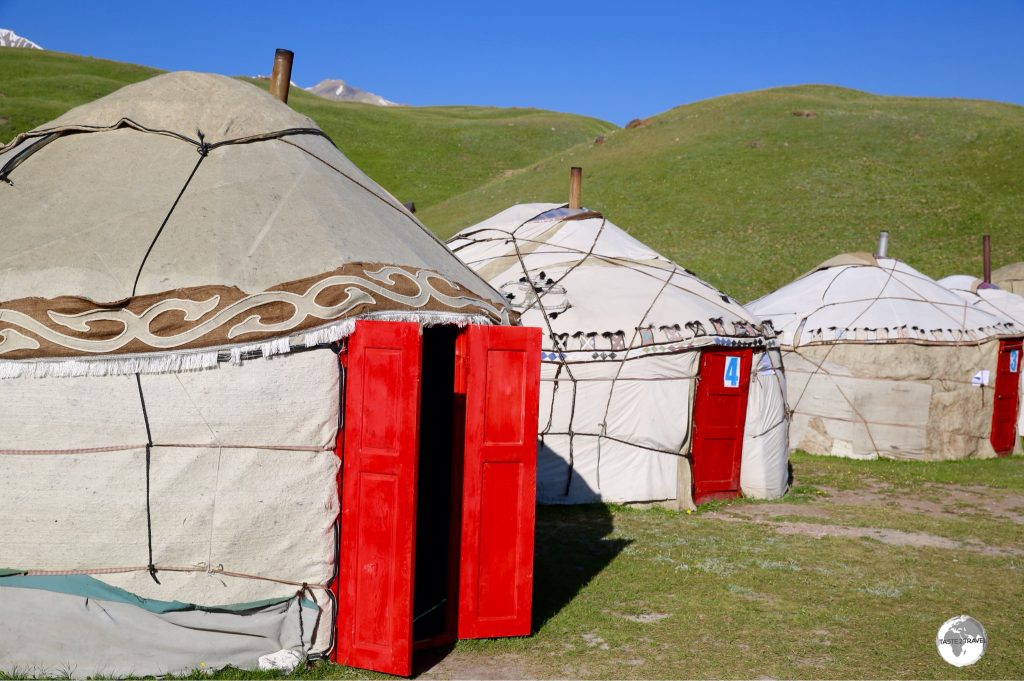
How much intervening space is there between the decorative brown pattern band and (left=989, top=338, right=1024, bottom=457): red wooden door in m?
11.9

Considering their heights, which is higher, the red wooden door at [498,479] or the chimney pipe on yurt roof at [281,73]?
the chimney pipe on yurt roof at [281,73]

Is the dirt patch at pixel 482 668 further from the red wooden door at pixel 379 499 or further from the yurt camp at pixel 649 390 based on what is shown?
the yurt camp at pixel 649 390

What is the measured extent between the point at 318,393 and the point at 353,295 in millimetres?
535

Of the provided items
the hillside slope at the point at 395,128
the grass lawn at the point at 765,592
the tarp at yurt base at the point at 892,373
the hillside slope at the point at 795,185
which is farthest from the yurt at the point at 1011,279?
the hillside slope at the point at 395,128

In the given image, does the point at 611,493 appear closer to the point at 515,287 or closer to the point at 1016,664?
the point at 515,287

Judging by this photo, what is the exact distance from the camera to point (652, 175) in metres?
35.1

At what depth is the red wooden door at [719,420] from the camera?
959 centimetres

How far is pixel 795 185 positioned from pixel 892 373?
21.1 meters

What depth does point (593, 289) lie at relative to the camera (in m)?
10.1

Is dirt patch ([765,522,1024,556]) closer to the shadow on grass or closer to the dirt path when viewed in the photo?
the dirt path

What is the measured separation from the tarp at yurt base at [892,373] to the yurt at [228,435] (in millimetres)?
9170

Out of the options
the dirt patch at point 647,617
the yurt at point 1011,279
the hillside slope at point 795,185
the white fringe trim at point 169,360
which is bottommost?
the dirt patch at point 647,617

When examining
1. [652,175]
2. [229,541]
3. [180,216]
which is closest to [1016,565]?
[229,541]

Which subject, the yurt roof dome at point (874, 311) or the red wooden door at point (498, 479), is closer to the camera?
the red wooden door at point (498, 479)
